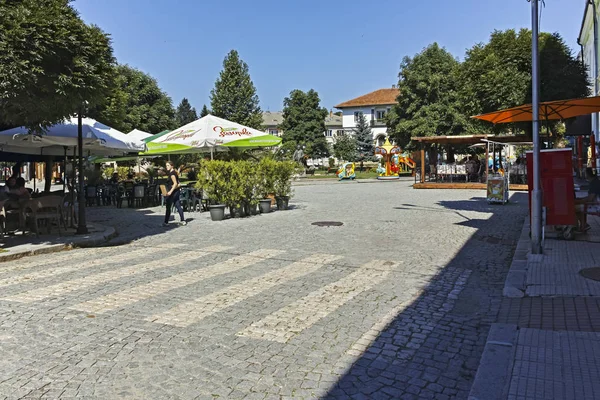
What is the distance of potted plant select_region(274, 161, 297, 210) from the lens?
619 inches

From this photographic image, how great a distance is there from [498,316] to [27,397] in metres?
4.36

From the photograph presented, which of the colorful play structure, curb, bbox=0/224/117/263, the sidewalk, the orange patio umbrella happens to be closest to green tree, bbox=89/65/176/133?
the colorful play structure

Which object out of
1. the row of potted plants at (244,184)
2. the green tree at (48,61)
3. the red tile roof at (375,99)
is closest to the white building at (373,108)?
the red tile roof at (375,99)

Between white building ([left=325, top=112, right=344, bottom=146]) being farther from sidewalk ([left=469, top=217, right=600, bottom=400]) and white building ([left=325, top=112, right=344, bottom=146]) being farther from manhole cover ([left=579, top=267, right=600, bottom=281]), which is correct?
sidewalk ([left=469, top=217, right=600, bottom=400])

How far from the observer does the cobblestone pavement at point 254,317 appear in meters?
3.74

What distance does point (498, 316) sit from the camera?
Answer: 524cm

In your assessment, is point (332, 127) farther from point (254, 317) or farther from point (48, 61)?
point (254, 317)

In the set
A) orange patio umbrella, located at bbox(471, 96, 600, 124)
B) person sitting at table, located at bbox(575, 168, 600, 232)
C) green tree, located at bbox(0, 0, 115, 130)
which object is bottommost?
person sitting at table, located at bbox(575, 168, 600, 232)

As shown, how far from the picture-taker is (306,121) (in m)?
66.2

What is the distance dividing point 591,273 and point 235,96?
4545cm

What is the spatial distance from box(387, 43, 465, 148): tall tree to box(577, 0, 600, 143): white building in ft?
31.0

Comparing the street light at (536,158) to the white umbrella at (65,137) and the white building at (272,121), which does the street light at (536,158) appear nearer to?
the white umbrella at (65,137)

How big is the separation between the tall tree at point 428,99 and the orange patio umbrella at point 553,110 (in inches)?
1183

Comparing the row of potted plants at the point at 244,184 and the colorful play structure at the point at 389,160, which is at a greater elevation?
the colorful play structure at the point at 389,160
